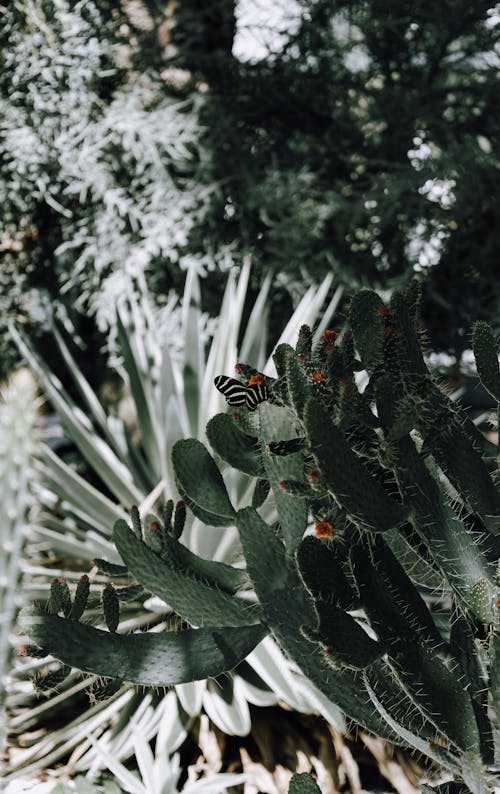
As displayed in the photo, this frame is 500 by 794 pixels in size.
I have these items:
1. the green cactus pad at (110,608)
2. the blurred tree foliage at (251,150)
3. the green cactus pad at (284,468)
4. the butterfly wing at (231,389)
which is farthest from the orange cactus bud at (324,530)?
the blurred tree foliage at (251,150)

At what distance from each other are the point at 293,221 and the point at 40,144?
40.1 inches

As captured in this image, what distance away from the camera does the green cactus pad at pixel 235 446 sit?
987mm

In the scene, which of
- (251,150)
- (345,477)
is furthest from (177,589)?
(251,150)

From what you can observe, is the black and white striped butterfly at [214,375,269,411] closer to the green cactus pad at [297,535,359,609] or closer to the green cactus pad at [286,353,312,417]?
the green cactus pad at [286,353,312,417]

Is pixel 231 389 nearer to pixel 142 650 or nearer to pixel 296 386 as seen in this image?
pixel 296 386

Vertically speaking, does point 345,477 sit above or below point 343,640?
above

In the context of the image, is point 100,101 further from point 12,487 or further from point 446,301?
point 12,487

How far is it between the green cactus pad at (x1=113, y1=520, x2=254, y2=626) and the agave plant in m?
0.12

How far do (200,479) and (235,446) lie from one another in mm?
68

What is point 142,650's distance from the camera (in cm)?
91

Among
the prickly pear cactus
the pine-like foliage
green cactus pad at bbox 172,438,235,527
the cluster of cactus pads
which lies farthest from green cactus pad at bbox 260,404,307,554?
the pine-like foliage

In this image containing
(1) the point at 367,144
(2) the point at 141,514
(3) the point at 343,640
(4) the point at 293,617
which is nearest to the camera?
(3) the point at 343,640

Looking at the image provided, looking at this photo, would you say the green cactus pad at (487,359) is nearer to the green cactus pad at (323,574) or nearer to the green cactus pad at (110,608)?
the green cactus pad at (323,574)

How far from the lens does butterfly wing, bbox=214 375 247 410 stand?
913 mm
